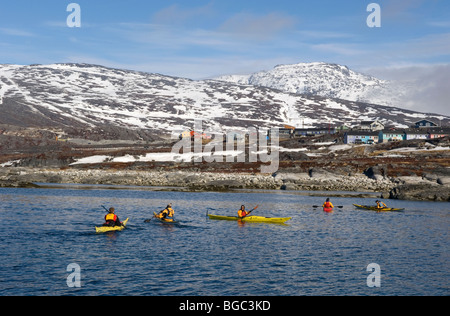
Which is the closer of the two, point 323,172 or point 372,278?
point 372,278

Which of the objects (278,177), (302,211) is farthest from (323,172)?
(302,211)

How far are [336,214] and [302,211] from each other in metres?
4.26

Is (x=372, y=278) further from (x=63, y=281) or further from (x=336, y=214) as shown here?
(x=336, y=214)

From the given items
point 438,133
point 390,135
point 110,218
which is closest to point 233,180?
point 110,218

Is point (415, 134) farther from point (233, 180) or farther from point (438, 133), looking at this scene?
point (233, 180)

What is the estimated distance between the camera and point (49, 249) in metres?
34.1

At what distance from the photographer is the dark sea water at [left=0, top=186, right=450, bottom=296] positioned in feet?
86.0

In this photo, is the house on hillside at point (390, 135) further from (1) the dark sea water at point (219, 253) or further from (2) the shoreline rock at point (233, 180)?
(1) the dark sea water at point (219, 253)

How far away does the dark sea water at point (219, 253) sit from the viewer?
2622 centimetres

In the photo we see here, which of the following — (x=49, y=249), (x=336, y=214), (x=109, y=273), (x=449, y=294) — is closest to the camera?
(x=449, y=294)

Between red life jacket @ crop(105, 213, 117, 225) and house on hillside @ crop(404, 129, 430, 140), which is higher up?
house on hillside @ crop(404, 129, 430, 140)

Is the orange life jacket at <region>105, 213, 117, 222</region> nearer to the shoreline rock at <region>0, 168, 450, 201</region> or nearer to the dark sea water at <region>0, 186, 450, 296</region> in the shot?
the dark sea water at <region>0, 186, 450, 296</region>

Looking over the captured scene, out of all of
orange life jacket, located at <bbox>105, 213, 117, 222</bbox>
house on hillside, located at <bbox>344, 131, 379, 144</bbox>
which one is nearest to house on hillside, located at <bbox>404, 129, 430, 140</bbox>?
house on hillside, located at <bbox>344, 131, 379, 144</bbox>
